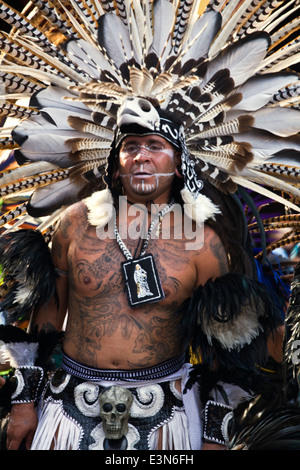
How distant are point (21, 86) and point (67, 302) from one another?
3.77 ft

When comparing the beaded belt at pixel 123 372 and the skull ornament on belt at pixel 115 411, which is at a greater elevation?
the beaded belt at pixel 123 372

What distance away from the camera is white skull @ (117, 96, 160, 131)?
10.2 ft

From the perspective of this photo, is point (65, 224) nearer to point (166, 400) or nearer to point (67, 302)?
point (67, 302)

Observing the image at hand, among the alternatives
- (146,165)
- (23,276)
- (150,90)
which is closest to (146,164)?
(146,165)

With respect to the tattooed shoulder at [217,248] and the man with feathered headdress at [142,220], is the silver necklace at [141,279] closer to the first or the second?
the man with feathered headdress at [142,220]

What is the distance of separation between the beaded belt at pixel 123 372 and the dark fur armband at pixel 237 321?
19 centimetres

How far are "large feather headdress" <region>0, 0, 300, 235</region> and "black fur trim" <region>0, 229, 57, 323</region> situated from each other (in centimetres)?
29

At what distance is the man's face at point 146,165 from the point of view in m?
3.13

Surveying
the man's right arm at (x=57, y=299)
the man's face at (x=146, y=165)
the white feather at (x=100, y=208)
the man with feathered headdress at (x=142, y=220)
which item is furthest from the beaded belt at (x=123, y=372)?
the man's face at (x=146, y=165)

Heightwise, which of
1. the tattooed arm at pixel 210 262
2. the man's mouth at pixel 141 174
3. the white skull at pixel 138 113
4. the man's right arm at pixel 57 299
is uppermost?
the white skull at pixel 138 113

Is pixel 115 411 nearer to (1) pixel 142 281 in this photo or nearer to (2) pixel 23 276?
(1) pixel 142 281

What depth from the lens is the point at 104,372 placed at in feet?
9.93

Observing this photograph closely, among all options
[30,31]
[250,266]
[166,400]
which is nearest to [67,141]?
[30,31]

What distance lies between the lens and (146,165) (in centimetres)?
314
